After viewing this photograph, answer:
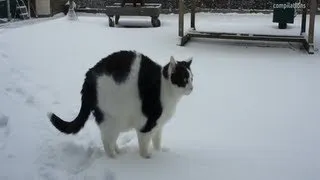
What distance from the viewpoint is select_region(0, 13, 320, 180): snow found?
12.0ft

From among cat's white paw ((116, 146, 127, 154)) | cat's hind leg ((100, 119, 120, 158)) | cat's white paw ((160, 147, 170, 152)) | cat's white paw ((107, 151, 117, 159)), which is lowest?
cat's white paw ((160, 147, 170, 152))

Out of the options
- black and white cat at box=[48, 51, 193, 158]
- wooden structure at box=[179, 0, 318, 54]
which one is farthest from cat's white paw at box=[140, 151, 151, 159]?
wooden structure at box=[179, 0, 318, 54]

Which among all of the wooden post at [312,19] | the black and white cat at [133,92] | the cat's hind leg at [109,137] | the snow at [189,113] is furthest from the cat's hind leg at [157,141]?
the wooden post at [312,19]

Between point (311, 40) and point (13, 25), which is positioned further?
point (13, 25)

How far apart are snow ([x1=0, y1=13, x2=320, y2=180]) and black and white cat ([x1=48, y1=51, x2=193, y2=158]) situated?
321mm

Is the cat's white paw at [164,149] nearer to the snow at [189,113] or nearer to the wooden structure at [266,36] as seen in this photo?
the snow at [189,113]

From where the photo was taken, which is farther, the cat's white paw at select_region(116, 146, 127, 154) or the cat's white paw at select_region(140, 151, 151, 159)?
the cat's white paw at select_region(116, 146, 127, 154)

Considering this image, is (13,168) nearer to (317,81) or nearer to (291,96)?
(291,96)

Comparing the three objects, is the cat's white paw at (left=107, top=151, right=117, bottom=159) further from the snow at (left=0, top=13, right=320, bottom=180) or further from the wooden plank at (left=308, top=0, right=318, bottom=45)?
the wooden plank at (left=308, top=0, right=318, bottom=45)

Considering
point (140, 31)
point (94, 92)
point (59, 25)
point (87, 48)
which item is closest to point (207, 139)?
point (94, 92)

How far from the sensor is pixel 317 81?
673cm

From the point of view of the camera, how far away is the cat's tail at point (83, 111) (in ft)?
12.1

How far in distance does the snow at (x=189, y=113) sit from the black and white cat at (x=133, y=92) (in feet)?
1.05

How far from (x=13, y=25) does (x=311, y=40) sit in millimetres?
6997
